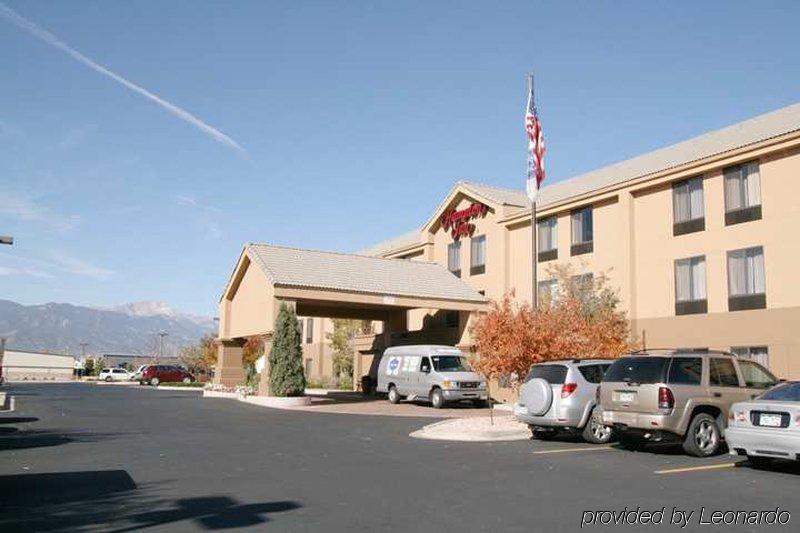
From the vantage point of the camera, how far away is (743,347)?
24.5 metres

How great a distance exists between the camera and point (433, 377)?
2778 cm

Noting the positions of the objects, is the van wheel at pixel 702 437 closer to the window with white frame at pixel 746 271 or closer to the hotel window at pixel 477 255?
the window with white frame at pixel 746 271

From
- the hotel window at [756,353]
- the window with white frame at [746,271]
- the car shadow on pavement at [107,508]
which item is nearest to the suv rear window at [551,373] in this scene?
the car shadow on pavement at [107,508]

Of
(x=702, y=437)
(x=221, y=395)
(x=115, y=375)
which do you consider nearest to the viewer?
(x=702, y=437)

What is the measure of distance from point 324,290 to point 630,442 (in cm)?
1715

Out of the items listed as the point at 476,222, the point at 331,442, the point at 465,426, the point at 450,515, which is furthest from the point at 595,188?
the point at 450,515

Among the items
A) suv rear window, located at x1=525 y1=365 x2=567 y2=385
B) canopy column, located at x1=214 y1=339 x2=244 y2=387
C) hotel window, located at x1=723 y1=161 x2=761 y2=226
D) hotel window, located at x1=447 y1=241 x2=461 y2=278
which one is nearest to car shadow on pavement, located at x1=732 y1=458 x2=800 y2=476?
suv rear window, located at x1=525 y1=365 x2=567 y2=385

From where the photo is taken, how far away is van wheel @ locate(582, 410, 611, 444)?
15.2 metres

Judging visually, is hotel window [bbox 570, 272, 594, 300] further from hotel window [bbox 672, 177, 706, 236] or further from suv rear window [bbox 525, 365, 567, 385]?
suv rear window [bbox 525, 365, 567, 385]

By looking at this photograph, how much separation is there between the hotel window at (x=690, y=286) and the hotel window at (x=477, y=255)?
1191cm

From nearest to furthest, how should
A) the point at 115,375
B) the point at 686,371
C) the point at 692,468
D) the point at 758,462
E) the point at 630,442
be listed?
1. the point at 692,468
2. the point at 758,462
3. the point at 686,371
4. the point at 630,442
5. the point at 115,375

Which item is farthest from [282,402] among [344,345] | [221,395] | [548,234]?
[344,345]

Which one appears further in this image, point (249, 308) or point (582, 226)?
point (249, 308)

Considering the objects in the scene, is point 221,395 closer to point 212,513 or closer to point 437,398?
point 437,398
